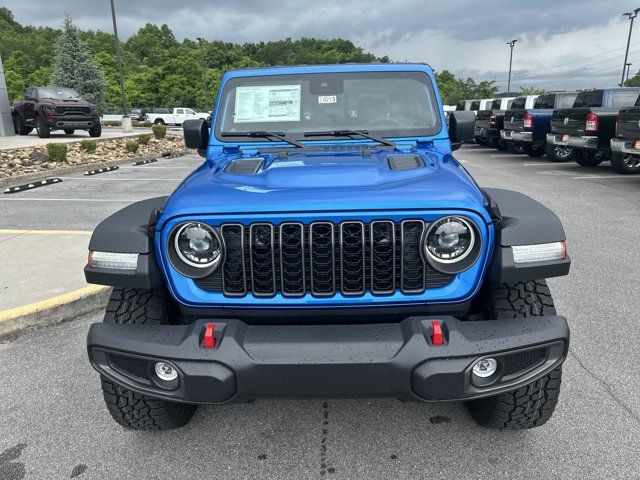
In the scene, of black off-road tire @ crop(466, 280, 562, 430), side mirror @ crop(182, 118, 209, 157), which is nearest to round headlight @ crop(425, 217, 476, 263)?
black off-road tire @ crop(466, 280, 562, 430)

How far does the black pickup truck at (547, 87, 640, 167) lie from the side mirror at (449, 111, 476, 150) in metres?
9.31

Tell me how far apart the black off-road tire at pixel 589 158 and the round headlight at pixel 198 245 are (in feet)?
42.6

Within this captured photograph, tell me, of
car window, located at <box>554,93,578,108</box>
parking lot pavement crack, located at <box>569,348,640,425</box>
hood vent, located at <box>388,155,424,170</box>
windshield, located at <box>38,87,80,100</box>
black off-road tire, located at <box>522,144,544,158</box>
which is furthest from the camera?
windshield, located at <box>38,87,80,100</box>

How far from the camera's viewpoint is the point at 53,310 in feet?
12.7

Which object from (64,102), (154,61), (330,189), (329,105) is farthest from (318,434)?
(154,61)

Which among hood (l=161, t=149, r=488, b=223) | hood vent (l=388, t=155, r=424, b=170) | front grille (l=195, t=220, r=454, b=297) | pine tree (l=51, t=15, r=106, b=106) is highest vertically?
pine tree (l=51, t=15, r=106, b=106)

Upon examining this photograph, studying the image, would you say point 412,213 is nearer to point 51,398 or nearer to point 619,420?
point 619,420

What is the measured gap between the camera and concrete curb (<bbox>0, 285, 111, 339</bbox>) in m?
3.71

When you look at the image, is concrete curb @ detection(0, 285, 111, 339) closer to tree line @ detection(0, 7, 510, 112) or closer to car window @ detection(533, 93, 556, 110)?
car window @ detection(533, 93, 556, 110)

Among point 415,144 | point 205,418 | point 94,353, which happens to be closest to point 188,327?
point 94,353

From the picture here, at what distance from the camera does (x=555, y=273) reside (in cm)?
217

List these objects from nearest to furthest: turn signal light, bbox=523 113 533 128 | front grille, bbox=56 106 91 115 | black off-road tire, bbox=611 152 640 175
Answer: black off-road tire, bbox=611 152 640 175 → turn signal light, bbox=523 113 533 128 → front grille, bbox=56 106 91 115

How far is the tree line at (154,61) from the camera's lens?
59.3 metres

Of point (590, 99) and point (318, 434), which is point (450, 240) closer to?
point (318, 434)
